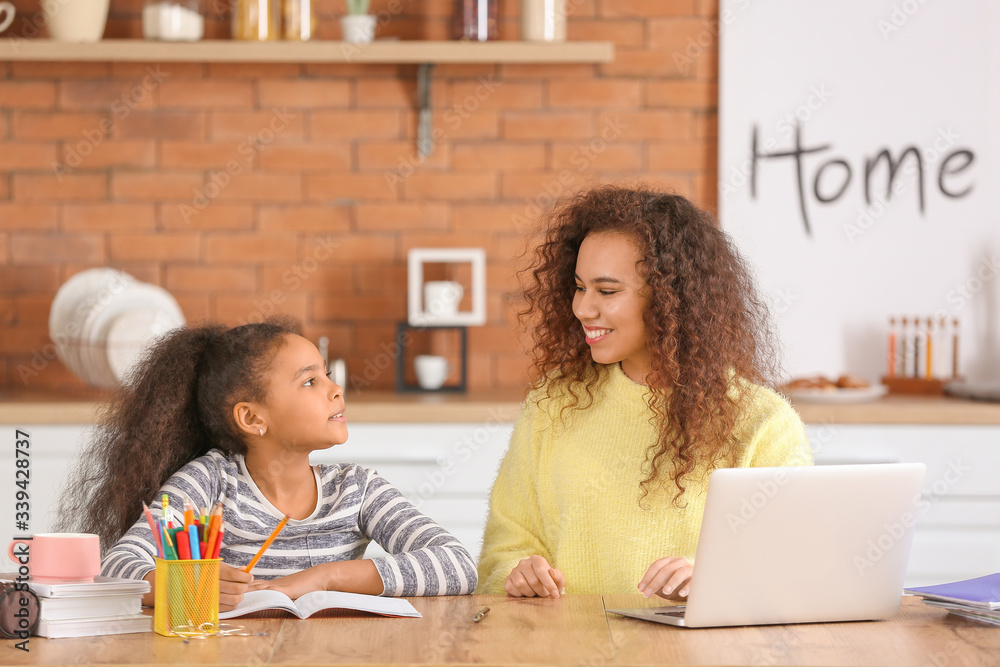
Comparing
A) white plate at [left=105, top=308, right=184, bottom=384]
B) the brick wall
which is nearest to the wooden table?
white plate at [left=105, top=308, right=184, bottom=384]

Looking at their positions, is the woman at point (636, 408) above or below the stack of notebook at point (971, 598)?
above

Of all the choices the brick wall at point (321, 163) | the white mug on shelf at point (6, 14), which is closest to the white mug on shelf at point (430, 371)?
the brick wall at point (321, 163)

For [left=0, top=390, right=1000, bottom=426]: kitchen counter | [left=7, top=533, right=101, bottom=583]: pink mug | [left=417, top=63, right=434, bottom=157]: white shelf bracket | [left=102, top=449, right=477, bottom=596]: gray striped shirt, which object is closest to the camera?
[left=7, top=533, right=101, bottom=583]: pink mug

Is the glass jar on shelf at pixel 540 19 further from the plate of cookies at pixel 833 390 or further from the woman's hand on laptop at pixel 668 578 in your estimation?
the woman's hand on laptop at pixel 668 578

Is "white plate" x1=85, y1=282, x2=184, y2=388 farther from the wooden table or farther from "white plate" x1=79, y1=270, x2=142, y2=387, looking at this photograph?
the wooden table

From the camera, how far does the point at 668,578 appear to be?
4.75ft

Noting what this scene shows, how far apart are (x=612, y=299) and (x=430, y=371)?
1.36 meters

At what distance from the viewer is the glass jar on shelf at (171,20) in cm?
303

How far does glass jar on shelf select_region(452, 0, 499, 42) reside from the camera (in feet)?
10.2

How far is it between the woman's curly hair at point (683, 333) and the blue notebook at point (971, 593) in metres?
0.38

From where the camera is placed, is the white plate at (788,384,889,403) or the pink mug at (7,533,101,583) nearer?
the pink mug at (7,533,101,583)

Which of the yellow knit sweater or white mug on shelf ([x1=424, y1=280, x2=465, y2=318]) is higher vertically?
white mug on shelf ([x1=424, y1=280, x2=465, y2=318])

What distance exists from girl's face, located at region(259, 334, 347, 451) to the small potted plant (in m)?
1.59

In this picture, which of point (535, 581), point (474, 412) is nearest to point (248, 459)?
point (535, 581)
